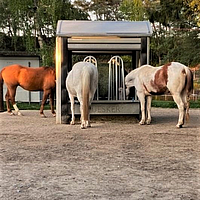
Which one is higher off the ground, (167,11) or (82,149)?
(167,11)

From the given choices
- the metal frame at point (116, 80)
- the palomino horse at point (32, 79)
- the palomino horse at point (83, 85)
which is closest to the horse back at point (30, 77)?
the palomino horse at point (32, 79)

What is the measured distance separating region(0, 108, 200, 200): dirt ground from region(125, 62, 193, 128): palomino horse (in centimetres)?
90

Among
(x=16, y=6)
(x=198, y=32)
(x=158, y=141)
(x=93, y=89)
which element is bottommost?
(x=158, y=141)

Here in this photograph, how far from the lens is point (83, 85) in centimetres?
680

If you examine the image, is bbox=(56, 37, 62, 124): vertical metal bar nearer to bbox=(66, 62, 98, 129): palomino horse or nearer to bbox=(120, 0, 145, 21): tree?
bbox=(66, 62, 98, 129): palomino horse

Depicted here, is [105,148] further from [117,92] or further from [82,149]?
[117,92]

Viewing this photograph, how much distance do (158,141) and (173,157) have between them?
115 cm

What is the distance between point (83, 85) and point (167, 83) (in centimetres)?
167

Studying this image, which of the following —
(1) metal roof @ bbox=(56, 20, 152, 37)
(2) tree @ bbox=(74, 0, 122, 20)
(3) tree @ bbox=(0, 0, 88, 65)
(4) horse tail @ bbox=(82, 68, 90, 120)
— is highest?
(2) tree @ bbox=(74, 0, 122, 20)

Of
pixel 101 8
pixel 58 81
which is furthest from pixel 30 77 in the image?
pixel 101 8

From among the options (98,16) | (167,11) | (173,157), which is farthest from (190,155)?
(98,16)

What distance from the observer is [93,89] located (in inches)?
282

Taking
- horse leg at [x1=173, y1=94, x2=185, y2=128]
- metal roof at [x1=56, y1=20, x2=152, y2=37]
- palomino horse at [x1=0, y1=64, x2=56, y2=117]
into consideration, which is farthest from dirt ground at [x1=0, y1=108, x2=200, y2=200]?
palomino horse at [x1=0, y1=64, x2=56, y2=117]

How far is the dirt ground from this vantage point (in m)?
2.83
